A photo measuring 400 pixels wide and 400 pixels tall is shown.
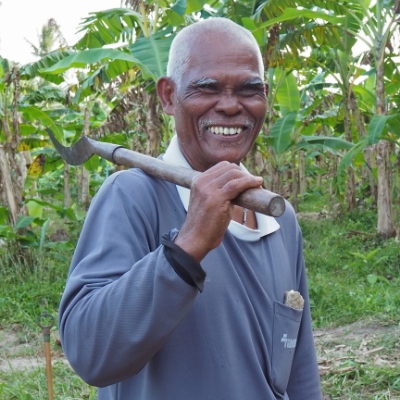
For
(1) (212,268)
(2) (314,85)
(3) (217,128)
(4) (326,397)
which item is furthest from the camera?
(2) (314,85)

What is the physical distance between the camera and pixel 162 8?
684cm

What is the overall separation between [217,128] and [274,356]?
23.0 inches

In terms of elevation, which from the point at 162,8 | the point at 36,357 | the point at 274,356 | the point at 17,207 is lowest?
the point at 36,357

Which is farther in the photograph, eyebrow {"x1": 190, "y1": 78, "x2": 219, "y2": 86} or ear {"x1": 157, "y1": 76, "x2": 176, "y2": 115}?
ear {"x1": 157, "y1": 76, "x2": 176, "y2": 115}

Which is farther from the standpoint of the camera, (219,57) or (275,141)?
(275,141)

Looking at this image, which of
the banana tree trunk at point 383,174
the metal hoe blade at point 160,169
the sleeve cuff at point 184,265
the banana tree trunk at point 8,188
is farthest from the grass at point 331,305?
the sleeve cuff at point 184,265

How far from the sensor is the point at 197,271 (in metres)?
1.14

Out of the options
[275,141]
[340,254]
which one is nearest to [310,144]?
[275,141]

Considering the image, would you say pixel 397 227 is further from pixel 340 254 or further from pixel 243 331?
pixel 243 331

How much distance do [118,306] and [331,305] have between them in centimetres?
460

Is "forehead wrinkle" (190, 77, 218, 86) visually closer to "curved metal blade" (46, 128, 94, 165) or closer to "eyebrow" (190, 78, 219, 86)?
"eyebrow" (190, 78, 219, 86)

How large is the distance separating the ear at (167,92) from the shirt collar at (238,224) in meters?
0.09

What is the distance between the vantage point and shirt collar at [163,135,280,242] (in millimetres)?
1512

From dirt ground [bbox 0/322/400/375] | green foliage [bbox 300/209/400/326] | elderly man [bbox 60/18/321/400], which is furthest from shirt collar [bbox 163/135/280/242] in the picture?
green foliage [bbox 300/209/400/326]
